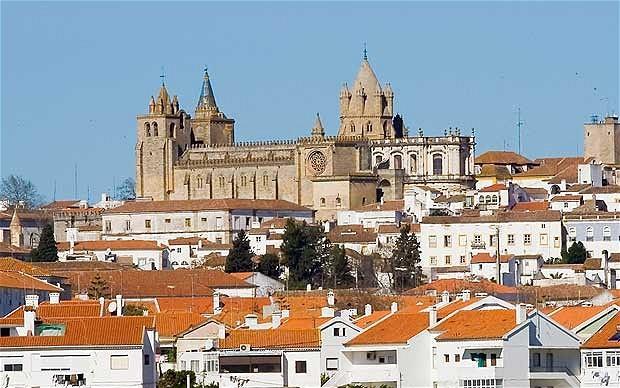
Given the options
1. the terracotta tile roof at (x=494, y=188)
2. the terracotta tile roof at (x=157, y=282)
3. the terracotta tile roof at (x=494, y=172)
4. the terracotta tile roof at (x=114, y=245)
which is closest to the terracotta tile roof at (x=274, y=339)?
the terracotta tile roof at (x=157, y=282)

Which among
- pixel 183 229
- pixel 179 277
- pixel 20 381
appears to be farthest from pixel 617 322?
pixel 183 229

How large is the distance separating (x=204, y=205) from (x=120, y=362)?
88.0m

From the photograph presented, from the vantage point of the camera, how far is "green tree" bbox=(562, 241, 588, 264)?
111 meters

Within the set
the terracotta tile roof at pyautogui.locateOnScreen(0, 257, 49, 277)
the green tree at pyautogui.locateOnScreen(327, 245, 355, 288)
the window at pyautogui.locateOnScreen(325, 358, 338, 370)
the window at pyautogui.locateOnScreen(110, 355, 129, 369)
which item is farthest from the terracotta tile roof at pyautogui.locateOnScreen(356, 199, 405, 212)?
the window at pyautogui.locateOnScreen(110, 355, 129, 369)

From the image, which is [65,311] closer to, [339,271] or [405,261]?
[339,271]

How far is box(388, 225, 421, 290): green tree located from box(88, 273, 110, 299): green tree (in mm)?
15761

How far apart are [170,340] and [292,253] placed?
5209cm

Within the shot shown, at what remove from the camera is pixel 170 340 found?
197 feet

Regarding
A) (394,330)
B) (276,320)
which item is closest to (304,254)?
(276,320)

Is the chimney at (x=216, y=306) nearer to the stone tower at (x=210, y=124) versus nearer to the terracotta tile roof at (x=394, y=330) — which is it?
the terracotta tile roof at (x=394, y=330)

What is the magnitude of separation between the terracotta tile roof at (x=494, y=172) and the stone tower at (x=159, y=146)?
17838 mm

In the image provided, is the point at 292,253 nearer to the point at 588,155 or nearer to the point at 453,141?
the point at 453,141

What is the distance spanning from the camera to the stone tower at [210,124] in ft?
519

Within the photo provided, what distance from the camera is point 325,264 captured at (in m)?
110
